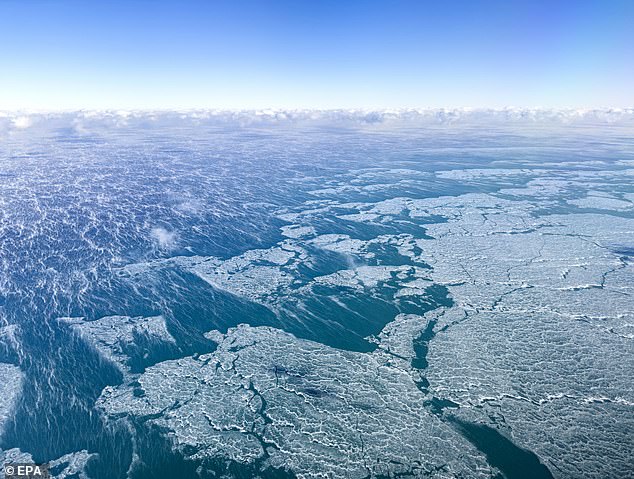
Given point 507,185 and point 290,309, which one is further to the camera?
point 507,185

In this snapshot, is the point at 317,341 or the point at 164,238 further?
the point at 164,238

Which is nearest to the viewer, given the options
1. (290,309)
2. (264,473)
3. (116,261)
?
(264,473)

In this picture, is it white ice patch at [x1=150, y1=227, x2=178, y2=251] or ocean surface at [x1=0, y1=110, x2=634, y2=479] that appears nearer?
ocean surface at [x1=0, y1=110, x2=634, y2=479]

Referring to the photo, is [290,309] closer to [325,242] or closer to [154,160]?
[325,242]

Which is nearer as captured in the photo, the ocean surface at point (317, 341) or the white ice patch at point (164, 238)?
the ocean surface at point (317, 341)

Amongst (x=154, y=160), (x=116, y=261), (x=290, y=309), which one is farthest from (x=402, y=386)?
(x=154, y=160)

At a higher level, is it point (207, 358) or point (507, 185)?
point (507, 185)

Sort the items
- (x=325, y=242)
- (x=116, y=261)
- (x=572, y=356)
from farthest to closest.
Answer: (x=325, y=242) → (x=116, y=261) → (x=572, y=356)

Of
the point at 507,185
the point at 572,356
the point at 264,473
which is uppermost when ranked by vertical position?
the point at 507,185
